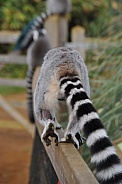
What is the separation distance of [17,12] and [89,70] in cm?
739

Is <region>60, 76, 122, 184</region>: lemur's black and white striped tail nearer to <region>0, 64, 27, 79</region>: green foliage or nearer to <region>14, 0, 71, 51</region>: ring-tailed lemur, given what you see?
<region>14, 0, 71, 51</region>: ring-tailed lemur

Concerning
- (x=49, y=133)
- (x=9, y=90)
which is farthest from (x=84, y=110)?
(x=9, y=90)

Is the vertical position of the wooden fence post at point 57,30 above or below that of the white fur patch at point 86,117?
above

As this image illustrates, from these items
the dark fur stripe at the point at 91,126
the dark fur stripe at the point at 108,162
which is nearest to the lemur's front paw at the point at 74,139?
the dark fur stripe at the point at 91,126

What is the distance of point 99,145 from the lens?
1190mm

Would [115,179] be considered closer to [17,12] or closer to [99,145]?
[99,145]

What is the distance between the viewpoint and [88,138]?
1217 millimetres

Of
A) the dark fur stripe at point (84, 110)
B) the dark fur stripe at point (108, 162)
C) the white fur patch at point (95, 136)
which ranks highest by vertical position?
the dark fur stripe at point (84, 110)

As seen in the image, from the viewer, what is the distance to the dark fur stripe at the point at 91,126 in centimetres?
125

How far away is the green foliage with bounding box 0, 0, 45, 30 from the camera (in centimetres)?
1003

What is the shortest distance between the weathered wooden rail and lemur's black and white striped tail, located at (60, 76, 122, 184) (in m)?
0.04

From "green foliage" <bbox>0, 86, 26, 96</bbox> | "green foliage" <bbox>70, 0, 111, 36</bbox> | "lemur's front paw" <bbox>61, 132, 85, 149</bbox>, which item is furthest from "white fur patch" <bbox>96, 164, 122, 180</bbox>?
"green foliage" <bbox>70, 0, 111, 36</bbox>

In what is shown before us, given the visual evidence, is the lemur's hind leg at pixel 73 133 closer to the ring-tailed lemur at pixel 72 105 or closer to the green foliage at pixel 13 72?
the ring-tailed lemur at pixel 72 105

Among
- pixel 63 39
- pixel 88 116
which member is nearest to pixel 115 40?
pixel 63 39
